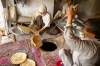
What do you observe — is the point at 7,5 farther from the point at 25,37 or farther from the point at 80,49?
the point at 80,49

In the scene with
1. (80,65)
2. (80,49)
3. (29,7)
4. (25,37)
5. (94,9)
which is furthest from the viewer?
(94,9)

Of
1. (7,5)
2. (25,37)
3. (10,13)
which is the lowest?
(25,37)

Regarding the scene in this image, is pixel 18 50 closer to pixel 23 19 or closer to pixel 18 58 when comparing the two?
pixel 18 58

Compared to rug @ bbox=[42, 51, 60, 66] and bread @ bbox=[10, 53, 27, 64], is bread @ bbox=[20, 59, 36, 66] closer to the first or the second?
bread @ bbox=[10, 53, 27, 64]

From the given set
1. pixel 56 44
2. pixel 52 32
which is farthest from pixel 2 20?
pixel 56 44

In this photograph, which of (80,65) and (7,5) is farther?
(7,5)

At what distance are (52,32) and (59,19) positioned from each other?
500 millimetres

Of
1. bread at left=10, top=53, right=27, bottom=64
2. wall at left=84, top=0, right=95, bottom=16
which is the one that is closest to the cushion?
bread at left=10, top=53, right=27, bottom=64

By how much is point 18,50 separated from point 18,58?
0.85 feet

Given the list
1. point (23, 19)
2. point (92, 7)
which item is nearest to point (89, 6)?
point (92, 7)

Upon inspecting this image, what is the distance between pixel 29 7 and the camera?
2848 mm

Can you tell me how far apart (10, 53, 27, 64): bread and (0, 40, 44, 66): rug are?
0.07 metres

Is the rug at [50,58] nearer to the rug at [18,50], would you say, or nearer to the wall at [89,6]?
the rug at [18,50]

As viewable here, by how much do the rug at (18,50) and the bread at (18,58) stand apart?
0.07 m
